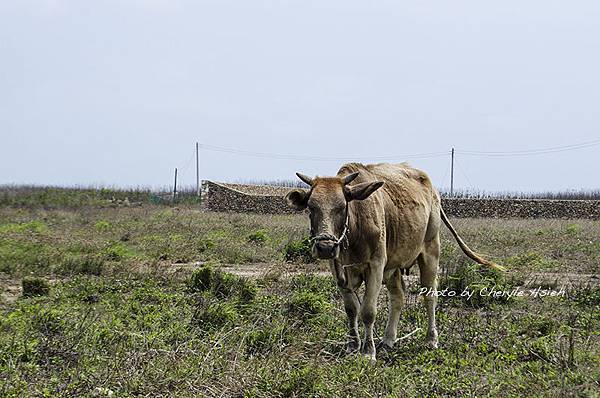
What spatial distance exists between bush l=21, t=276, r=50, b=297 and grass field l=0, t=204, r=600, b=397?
21mm

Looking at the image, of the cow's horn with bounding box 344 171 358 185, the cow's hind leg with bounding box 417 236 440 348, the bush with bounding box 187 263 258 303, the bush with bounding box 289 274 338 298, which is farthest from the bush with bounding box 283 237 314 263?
the cow's horn with bounding box 344 171 358 185

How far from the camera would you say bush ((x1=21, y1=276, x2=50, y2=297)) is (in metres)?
9.84

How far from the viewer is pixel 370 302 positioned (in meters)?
6.66

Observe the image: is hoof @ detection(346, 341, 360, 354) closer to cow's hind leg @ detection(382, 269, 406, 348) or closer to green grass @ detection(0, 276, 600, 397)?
green grass @ detection(0, 276, 600, 397)

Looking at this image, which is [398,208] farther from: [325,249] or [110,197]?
[110,197]

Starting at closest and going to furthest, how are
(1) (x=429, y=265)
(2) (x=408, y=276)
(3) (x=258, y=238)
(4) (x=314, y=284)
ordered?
(1) (x=429, y=265) < (4) (x=314, y=284) < (2) (x=408, y=276) < (3) (x=258, y=238)

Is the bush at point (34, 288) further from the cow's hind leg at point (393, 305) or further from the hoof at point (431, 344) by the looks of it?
the hoof at point (431, 344)

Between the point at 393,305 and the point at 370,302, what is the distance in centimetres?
108

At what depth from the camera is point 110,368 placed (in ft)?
17.9

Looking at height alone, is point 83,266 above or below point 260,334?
below

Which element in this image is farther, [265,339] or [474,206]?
[474,206]

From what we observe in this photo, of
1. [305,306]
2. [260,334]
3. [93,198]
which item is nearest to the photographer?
[260,334]

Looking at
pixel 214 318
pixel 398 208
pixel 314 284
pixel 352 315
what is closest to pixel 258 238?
pixel 314 284

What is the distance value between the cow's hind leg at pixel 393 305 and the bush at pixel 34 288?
16.8 feet
